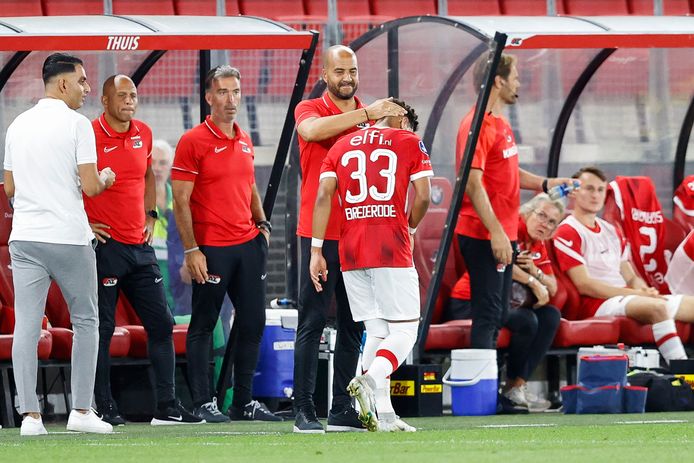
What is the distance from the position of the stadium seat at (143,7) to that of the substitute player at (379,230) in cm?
677

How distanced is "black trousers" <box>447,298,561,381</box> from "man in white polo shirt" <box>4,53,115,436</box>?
3.28m

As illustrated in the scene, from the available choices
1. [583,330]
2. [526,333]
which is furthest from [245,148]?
[583,330]

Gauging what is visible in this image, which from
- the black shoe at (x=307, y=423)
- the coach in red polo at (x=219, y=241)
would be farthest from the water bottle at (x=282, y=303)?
the black shoe at (x=307, y=423)

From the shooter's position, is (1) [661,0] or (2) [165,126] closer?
(2) [165,126]

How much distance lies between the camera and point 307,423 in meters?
8.27

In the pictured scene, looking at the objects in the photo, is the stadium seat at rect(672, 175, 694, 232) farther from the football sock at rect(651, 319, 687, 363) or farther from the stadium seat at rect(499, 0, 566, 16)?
the stadium seat at rect(499, 0, 566, 16)

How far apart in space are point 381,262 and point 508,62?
274 centimetres

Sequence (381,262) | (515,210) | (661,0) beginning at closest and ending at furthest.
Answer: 1. (381,262)
2. (515,210)
3. (661,0)

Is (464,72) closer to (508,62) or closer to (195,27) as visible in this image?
(508,62)

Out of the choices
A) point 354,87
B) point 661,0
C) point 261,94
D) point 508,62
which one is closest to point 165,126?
point 261,94

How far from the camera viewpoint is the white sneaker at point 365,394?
7.77 m

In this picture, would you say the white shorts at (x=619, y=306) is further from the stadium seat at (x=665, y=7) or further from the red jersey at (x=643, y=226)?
the stadium seat at (x=665, y=7)

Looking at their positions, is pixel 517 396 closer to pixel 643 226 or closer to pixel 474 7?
pixel 643 226

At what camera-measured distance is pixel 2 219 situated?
10.2m
